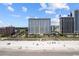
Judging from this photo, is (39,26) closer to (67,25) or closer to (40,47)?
(40,47)

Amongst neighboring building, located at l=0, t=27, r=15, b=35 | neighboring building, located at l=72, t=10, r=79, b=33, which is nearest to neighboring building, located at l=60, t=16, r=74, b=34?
neighboring building, located at l=72, t=10, r=79, b=33

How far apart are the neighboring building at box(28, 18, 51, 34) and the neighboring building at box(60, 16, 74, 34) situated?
24 cm

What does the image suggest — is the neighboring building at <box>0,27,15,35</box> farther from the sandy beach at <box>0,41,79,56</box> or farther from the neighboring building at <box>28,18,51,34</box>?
the neighboring building at <box>28,18,51,34</box>

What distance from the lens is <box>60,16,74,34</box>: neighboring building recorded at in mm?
3391

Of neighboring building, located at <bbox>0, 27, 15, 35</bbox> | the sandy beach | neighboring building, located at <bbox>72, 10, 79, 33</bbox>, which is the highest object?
neighboring building, located at <bbox>72, 10, 79, 33</bbox>

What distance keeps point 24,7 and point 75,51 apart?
48.2 inches

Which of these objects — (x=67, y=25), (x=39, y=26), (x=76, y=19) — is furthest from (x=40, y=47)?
(x=76, y=19)

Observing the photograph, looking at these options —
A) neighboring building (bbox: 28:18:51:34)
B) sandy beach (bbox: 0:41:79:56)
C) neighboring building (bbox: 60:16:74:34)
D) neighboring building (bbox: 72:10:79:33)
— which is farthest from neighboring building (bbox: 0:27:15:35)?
neighboring building (bbox: 72:10:79:33)

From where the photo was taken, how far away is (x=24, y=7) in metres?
3.42

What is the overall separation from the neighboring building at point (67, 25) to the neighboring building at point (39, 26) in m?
0.24

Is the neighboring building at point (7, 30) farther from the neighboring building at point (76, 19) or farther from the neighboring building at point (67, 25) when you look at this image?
the neighboring building at point (76, 19)

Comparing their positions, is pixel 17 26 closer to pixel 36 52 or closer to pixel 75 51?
pixel 36 52

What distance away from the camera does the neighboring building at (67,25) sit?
3.39 meters

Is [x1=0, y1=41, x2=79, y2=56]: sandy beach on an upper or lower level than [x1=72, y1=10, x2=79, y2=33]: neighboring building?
lower
